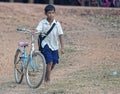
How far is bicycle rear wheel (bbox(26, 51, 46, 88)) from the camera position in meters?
9.82

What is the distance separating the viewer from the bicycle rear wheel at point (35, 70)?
9820 mm

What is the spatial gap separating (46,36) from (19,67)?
1.12 m

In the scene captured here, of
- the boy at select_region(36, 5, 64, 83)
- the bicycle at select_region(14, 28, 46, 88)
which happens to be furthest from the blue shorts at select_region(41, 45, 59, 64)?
the bicycle at select_region(14, 28, 46, 88)

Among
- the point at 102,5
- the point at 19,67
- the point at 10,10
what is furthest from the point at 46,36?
the point at 102,5

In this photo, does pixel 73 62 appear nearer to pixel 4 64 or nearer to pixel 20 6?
pixel 4 64

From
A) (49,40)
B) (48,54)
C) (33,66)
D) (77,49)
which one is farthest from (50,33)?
(77,49)

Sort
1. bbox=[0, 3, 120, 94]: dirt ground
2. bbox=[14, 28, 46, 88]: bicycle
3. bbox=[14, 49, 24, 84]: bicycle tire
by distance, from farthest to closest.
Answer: bbox=[14, 49, 24, 84]: bicycle tire → bbox=[0, 3, 120, 94]: dirt ground → bbox=[14, 28, 46, 88]: bicycle

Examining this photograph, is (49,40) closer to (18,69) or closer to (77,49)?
(18,69)

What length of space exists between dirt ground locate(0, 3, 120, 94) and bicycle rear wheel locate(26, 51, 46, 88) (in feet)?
0.56

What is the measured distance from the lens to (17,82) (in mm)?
10656

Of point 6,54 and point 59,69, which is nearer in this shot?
point 59,69

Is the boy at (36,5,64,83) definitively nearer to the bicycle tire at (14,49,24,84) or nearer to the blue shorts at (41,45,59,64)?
the blue shorts at (41,45,59,64)

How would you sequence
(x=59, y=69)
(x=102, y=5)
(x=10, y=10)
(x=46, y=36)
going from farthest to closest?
(x=102, y=5) < (x=10, y=10) < (x=59, y=69) < (x=46, y=36)

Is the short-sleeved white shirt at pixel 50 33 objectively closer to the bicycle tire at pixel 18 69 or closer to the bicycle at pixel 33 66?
the bicycle at pixel 33 66
